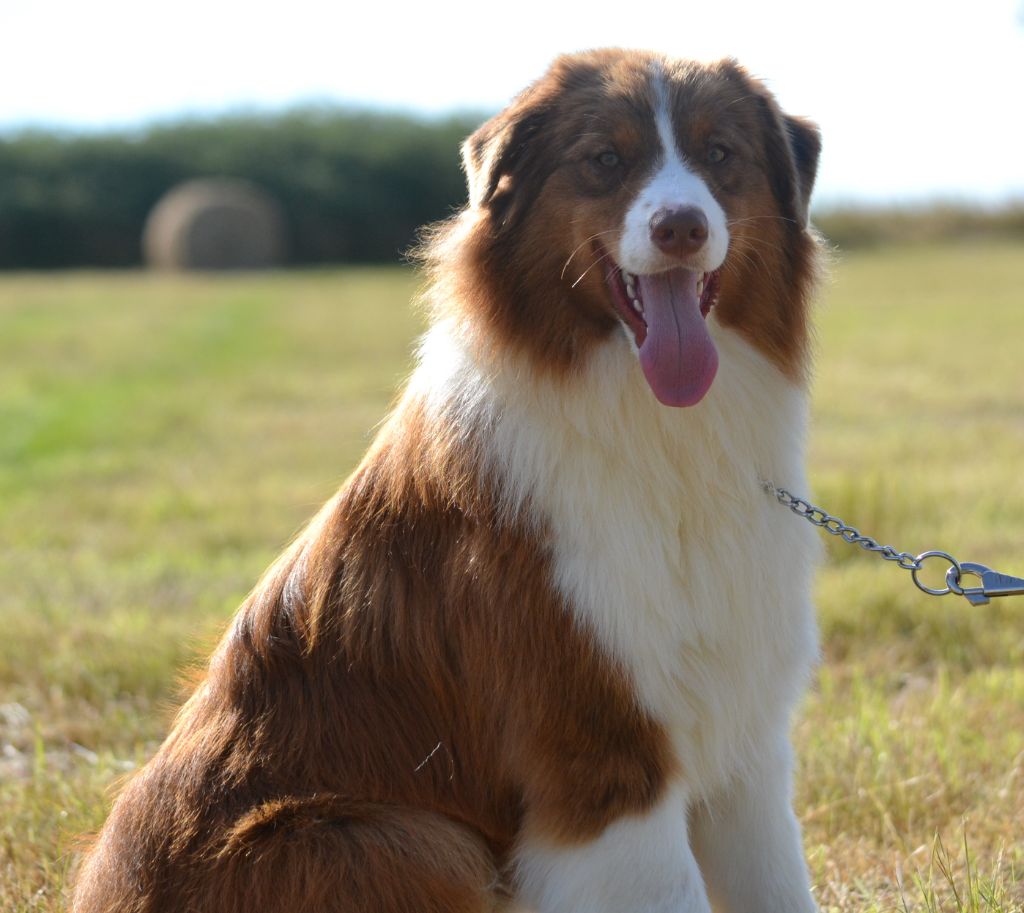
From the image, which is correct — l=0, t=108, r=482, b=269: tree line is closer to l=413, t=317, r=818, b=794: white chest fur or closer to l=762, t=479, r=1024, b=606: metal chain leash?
l=762, t=479, r=1024, b=606: metal chain leash

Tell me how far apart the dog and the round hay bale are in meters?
29.6

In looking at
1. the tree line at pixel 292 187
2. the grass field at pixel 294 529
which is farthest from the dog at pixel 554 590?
the tree line at pixel 292 187

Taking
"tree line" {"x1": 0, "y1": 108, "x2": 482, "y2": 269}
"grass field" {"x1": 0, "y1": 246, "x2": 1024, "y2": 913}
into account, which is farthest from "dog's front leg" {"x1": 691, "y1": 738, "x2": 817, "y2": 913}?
"tree line" {"x1": 0, "y1": 108, "x2": 482, "y2": 269}

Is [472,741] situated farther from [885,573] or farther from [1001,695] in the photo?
[885,573]

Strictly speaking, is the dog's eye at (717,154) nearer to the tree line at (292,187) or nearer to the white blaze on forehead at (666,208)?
the white blaze on forehead at (666,208)

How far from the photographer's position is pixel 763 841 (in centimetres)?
361

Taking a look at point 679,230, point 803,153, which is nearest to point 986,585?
point 803,153

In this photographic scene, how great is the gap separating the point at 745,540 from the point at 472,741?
862mm

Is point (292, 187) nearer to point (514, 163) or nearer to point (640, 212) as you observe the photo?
point (514, 163)

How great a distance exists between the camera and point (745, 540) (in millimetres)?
3418

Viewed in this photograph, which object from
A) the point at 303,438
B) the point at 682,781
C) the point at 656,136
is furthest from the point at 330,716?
the point at 303,438

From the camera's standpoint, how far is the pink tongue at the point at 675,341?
3.29 m

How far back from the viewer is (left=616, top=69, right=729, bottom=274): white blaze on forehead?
10.5 feet

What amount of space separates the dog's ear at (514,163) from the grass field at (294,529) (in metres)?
0.86
